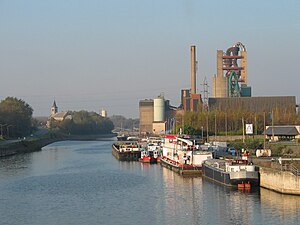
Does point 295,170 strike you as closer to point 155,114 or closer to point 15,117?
point 15,117

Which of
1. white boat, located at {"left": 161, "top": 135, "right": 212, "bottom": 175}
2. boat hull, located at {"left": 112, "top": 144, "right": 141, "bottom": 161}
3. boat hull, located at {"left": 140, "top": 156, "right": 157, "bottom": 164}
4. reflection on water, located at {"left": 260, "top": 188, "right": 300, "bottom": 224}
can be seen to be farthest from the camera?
boat hull, located at {"left": 112, "top": 144, "right": 141, "bottom": 161}

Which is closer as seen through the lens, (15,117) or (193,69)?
(15,117)

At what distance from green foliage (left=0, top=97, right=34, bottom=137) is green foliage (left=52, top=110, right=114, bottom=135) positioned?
39.2 meters

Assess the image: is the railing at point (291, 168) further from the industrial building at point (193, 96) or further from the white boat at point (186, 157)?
the industrial building at point (193, 96)

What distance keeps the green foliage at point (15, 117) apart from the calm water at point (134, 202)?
65398 mm

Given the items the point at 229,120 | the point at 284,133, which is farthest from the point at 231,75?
the point at 284,133

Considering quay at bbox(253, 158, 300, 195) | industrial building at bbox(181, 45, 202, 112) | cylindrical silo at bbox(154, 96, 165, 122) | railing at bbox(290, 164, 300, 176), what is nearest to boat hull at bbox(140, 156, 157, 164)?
quay at bbox(253, 158, 300, 195)

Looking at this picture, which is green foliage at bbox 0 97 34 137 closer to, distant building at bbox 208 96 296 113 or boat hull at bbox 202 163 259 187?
distant building at bbox 208 96 296 113

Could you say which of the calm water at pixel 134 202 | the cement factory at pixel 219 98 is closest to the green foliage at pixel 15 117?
the cement factory at pixel 219 98

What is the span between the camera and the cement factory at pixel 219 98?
122 metres

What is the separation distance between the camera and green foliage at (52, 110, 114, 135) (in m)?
172

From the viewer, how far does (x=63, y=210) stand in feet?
105

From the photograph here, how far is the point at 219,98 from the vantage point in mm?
122312

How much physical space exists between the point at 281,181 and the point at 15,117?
89040mm
